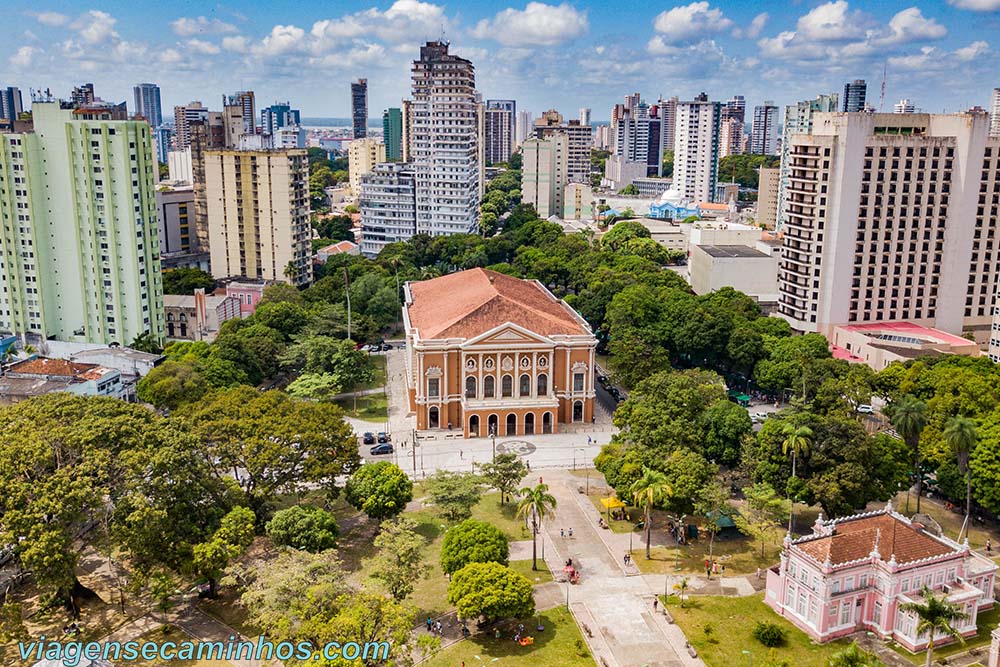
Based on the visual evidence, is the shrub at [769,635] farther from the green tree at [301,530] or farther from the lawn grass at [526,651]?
the green tree at [301,530]

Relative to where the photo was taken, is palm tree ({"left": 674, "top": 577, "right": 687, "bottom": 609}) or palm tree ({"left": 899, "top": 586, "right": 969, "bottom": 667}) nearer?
palm tree ({"left": 899, "top": 586, "right": 969, "bottom": 667})

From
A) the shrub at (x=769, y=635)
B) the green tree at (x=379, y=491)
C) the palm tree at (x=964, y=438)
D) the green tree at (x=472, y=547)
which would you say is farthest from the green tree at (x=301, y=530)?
the palm tree at (x=964, y=438)

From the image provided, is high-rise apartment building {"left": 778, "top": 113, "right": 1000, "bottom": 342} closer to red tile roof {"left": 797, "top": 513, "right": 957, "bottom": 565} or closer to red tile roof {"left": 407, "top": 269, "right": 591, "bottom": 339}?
red tile roof {"left": 407, "top": 269, "right": 591, "bottom": 339}

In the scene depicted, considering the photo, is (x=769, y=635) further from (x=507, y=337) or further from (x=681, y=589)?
(x=507, y=337)

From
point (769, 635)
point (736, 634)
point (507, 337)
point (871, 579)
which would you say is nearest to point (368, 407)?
point (507, 337)

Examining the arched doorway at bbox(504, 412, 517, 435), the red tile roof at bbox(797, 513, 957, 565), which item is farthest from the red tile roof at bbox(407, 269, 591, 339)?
the red tile roof at bbox(797, 513, 957, 565)
